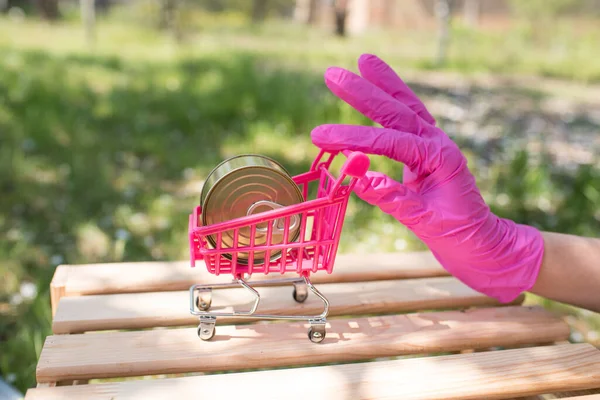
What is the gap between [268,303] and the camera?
1874mm

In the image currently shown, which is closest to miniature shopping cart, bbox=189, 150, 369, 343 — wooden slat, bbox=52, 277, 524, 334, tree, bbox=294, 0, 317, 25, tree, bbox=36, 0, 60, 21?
wooden slat, bbox=52, 277, 524, 334

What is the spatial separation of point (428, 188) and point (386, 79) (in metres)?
0.35

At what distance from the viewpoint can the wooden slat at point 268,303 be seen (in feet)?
5.71

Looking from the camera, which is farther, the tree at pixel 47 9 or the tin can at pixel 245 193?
the tree at pixel 47 9

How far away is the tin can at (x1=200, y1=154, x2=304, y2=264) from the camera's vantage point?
1.56 m

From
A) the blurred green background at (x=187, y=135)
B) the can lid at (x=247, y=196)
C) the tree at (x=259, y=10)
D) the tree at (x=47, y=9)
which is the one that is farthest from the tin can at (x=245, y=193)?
the tree at (x=259, y=10)

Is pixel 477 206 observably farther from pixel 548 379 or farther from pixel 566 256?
pixel 548 379

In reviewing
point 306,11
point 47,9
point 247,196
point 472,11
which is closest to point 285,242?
point 247,196

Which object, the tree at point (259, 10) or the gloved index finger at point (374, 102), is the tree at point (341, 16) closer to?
the tree at point (259, 10)

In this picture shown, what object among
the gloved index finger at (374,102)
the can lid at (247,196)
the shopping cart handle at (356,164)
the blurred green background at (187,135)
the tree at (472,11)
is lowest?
the blurred green background at (187,135)

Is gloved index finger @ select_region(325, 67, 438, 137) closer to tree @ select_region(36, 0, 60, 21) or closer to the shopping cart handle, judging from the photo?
the shopping cart handle

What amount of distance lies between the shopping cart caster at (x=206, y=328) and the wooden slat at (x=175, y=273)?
1.19 ft

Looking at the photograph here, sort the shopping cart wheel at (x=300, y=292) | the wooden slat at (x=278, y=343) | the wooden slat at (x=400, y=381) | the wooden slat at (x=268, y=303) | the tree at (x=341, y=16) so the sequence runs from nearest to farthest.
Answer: the wooden slat at (x=400, y=381)
the wooden slat at (x=278, y=343)
the wooden slat at (x=268, y=303)
the shopping cart wheel at (x=300, y=292)
the tree at (x=341, y=16)

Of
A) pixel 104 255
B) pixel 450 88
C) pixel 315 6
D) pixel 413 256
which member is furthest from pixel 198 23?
pixel 413 256
